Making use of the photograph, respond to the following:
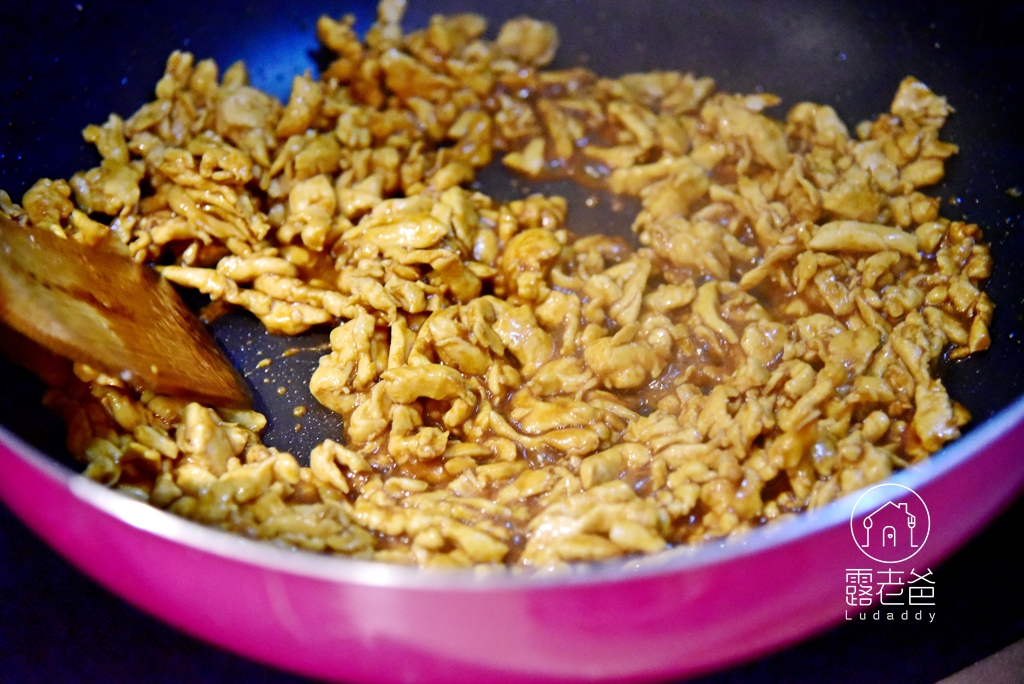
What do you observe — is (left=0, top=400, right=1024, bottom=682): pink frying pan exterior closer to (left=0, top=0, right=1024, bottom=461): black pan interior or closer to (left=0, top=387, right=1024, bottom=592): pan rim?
(left=0, top=387, right=1024, bottom=592): pan rim

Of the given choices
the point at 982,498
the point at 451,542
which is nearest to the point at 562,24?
the point at 451,542

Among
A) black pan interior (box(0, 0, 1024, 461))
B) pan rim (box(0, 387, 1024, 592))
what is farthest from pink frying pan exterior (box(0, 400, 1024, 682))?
black pan interior (box(0, 0, 1024, 461))

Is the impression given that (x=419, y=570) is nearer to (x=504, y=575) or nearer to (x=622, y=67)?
(x=504, y=575)

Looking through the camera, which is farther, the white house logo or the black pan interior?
the black pan interior

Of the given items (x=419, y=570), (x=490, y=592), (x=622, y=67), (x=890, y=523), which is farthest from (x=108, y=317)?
(x=622, y=67)

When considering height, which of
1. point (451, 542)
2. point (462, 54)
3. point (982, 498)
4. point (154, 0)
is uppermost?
point (154, 0)

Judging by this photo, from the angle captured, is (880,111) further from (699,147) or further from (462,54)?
(462,54)
